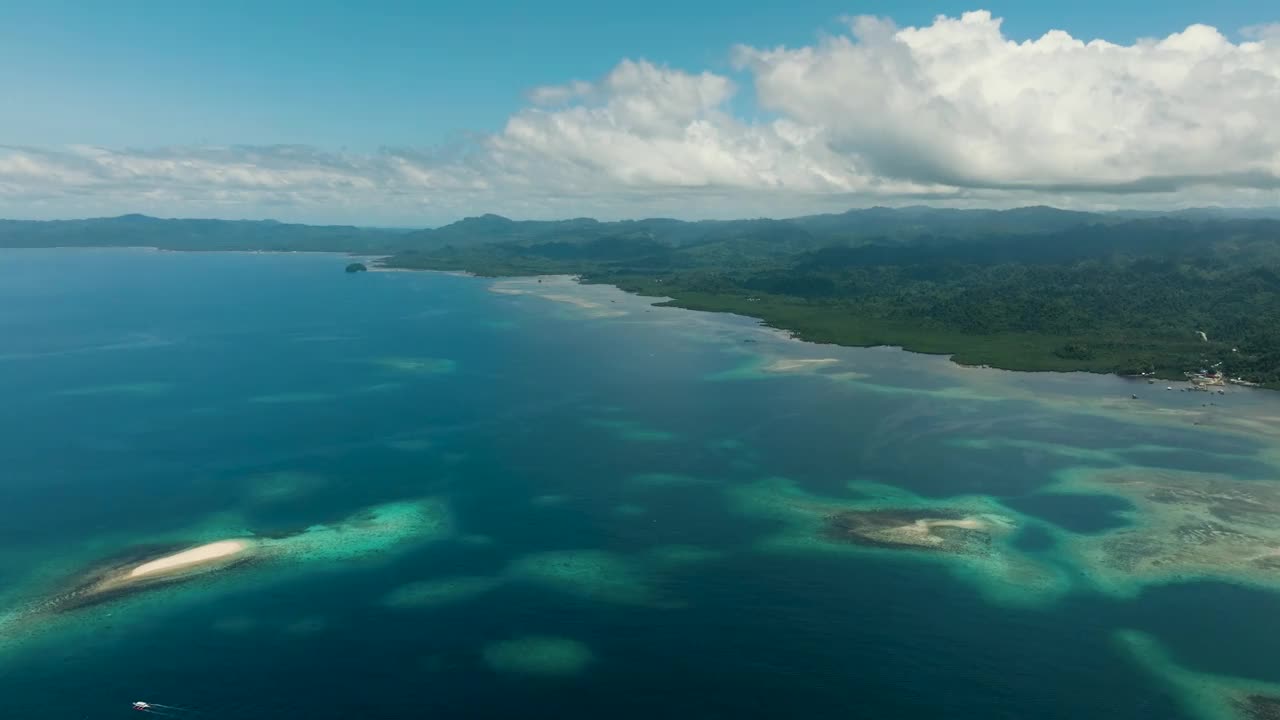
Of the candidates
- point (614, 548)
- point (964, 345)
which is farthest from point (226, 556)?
point (964, 345)

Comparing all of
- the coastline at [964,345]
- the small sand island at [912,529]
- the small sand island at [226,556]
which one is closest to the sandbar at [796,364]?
the coastline at [964,345]

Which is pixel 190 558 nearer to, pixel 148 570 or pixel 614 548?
pixel 148 570

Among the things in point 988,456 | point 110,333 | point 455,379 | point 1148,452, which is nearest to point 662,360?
point 455,379

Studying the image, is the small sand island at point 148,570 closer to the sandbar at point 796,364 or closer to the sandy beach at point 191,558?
the sandy beach at point 191,558

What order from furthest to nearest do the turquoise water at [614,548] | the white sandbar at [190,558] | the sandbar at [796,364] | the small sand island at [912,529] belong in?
the sandbar at [796,364], the small sand island at [912,529], the white sandbar at [190,558], the turquoise water at [614,548]

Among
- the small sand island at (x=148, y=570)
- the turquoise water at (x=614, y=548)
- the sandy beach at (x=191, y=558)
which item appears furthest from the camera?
the sandy beach at (x=191, y=558)

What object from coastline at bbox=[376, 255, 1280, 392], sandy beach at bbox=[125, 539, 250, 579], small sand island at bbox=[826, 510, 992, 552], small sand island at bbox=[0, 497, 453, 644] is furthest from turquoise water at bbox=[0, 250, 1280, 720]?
coastline at bbox=[376, 255, 1280, 392]

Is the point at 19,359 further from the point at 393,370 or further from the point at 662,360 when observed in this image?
the point at 662,360
